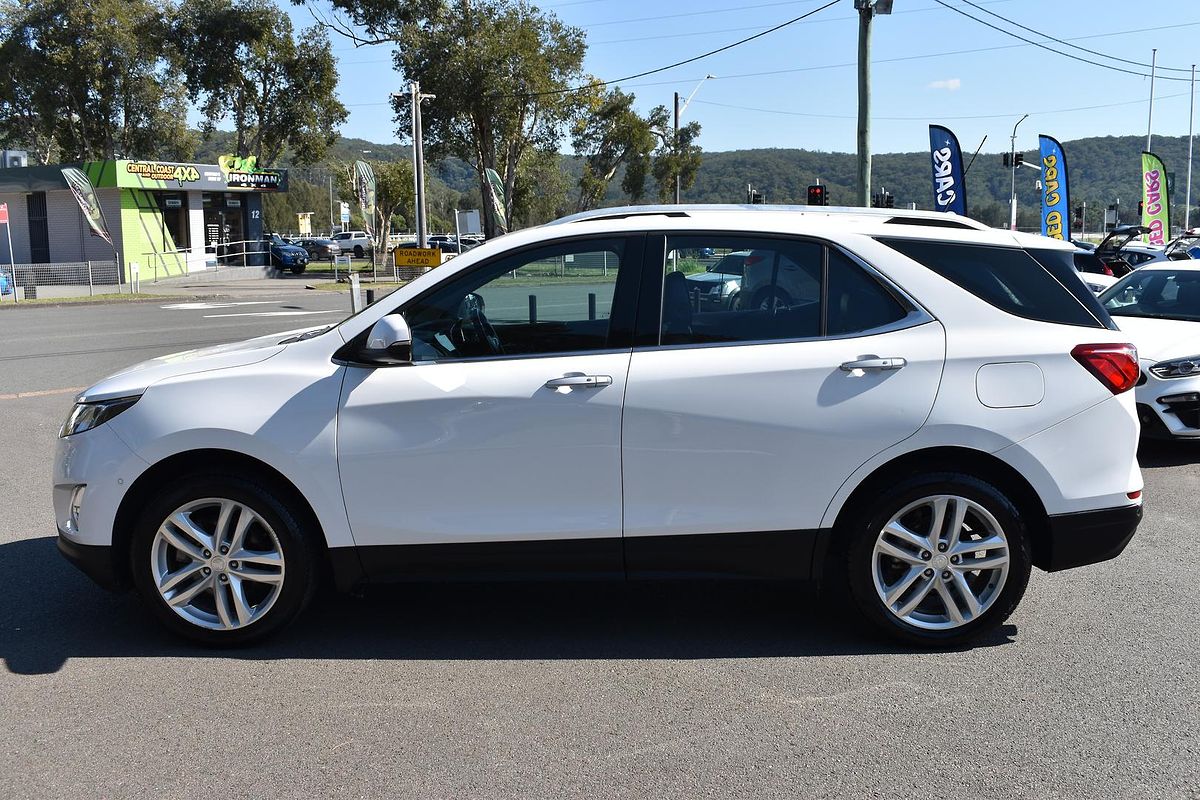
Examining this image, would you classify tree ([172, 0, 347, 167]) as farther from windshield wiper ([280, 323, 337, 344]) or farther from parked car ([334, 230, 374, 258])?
windshield wiper ([280, 323, 337, 344])

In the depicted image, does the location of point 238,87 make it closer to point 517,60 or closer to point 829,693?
point 517,60

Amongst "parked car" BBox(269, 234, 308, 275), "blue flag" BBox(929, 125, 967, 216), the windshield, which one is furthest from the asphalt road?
"parked car" BBox(269, 234, 308, 275)

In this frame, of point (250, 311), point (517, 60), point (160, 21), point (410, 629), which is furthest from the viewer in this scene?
point (160, 21)

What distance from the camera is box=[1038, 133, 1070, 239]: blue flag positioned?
26.5 m

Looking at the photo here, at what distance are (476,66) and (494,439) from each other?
39175mm

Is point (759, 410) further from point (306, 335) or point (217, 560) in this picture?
point (217, 560)

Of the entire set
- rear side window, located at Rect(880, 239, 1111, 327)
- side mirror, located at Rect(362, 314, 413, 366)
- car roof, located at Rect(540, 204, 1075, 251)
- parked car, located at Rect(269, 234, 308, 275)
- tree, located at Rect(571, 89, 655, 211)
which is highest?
tree, located at Rect(571, 89, 655, 211)

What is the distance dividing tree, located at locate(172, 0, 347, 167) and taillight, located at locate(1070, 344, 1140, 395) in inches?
1900

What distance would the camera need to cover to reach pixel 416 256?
1969 cm

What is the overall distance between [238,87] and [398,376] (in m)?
48.4

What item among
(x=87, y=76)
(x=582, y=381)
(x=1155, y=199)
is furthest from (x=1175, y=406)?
(x=87, y=76)

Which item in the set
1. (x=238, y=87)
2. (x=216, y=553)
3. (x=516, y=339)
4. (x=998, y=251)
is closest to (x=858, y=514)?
(x=998, y=251)

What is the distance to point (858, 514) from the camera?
14.3 ft

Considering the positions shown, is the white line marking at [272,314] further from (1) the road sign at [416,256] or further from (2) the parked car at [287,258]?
(2) the parked car at [287,258]
